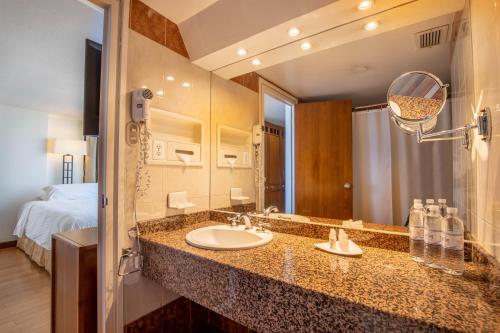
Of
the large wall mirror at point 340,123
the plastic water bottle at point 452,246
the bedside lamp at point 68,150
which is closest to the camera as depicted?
the plastic water bottle at point 452,246

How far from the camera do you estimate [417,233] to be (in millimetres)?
931

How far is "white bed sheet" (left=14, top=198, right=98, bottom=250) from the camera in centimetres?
236

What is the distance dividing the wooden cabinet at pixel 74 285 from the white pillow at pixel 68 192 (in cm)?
245

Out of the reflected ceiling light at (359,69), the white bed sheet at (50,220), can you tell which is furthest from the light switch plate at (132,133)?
the white bed sheet at (50,220)

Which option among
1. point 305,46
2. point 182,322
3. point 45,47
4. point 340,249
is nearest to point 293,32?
point 305,46

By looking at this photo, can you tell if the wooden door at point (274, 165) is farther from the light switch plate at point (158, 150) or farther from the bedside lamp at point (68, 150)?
the bedside lamp at point (68, 150)

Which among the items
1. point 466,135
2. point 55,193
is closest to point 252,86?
point 466,135

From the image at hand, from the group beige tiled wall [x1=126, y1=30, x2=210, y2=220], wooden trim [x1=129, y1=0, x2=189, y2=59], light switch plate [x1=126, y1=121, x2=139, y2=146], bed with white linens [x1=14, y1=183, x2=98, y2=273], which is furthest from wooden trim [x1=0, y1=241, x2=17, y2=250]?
wooden trim [x1=129, y1=0, x2=189, y2=59]

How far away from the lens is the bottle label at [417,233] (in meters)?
0.92

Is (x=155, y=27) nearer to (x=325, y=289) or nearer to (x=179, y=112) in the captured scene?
(x=179, y=112)

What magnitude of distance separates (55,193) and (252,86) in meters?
3.63

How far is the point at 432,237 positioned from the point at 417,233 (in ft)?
0.32

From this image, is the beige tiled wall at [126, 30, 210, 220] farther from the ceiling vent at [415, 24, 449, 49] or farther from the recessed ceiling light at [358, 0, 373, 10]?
the ceiling vent at [415, 24, 449, 49]

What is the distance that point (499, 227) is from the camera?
0.60 m
